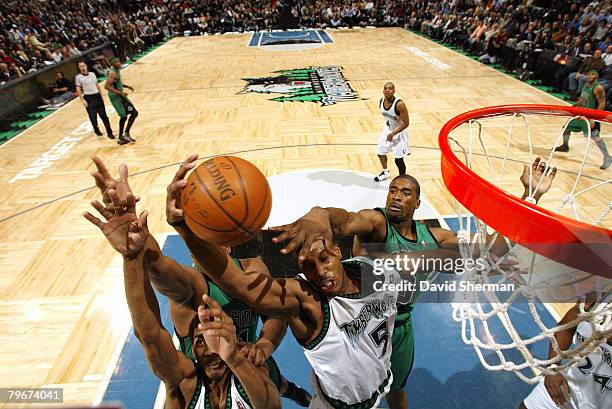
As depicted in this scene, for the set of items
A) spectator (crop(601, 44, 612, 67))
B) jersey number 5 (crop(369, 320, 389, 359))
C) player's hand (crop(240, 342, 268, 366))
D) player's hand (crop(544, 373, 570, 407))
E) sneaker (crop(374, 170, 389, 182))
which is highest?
player's hand (crop(240, 342, 268, 366))

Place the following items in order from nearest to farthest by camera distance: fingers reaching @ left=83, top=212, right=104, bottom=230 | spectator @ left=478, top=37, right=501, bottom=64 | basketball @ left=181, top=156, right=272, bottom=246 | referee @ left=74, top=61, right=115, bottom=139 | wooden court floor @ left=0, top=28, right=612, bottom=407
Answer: fingers reaching @ left=83, top=212, right=104, bottom=230
basketball @ left=181, top=156, right=272, bottom=246
wooden court floor @ left=0, top=28, right=612, bottom=407
referee @ left=74, top=61, right=115, bottom=139
spectator @ left=478, top=37, right=501, bottom=64

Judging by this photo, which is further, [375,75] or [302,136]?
[375,75]

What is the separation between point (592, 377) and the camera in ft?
6.50

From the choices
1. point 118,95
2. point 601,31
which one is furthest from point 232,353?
point 601,31

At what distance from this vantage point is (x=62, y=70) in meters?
11.2

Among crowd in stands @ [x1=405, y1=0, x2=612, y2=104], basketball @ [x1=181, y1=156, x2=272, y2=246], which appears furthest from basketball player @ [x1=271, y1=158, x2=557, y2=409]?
crowd in stands @ [x1=405, y1=0, x2=612, y2=104]

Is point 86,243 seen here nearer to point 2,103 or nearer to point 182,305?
point 182,305

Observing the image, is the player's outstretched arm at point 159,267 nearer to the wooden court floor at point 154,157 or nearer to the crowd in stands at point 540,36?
the wooden court floor at point 154,157

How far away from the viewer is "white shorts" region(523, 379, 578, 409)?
2.08m

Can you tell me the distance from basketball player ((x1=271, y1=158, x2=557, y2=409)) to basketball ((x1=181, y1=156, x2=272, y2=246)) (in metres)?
0.46

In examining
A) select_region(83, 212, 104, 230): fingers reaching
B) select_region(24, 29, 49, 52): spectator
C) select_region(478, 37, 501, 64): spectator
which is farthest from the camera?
select_region(24, 29, 49, 52): spectator

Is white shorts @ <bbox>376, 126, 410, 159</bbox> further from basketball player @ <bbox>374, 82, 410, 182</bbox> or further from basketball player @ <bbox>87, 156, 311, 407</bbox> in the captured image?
basketball player @ <bbox>87, 156, 311, 407</bbox>

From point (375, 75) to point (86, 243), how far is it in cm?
959

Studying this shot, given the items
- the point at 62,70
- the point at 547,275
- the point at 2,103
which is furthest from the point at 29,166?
the point at 547,275
